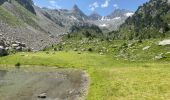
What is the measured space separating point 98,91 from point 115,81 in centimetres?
977

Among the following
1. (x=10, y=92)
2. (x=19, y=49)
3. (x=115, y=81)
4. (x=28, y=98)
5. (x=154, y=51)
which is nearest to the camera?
(x=28, y=98)

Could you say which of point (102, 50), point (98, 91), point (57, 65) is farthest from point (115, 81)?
point (102, 50)

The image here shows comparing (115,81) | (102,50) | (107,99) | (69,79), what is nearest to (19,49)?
(102,50)

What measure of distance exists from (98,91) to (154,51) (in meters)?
66.7

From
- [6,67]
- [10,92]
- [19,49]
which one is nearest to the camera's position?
[10,92]

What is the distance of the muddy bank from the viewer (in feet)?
193

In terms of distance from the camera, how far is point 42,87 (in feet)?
230

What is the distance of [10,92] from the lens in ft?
207

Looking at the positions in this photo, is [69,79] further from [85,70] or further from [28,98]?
[28,98]

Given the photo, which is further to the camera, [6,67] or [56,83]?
[6,67]

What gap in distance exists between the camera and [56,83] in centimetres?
7619

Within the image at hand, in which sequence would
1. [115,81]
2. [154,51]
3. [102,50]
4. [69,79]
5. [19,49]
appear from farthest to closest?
[19,49] < [102,50] < [154,51] < [69,79] < [115,81]

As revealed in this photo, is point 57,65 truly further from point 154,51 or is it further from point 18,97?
point 18,97

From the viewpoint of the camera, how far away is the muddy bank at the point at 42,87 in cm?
5884
